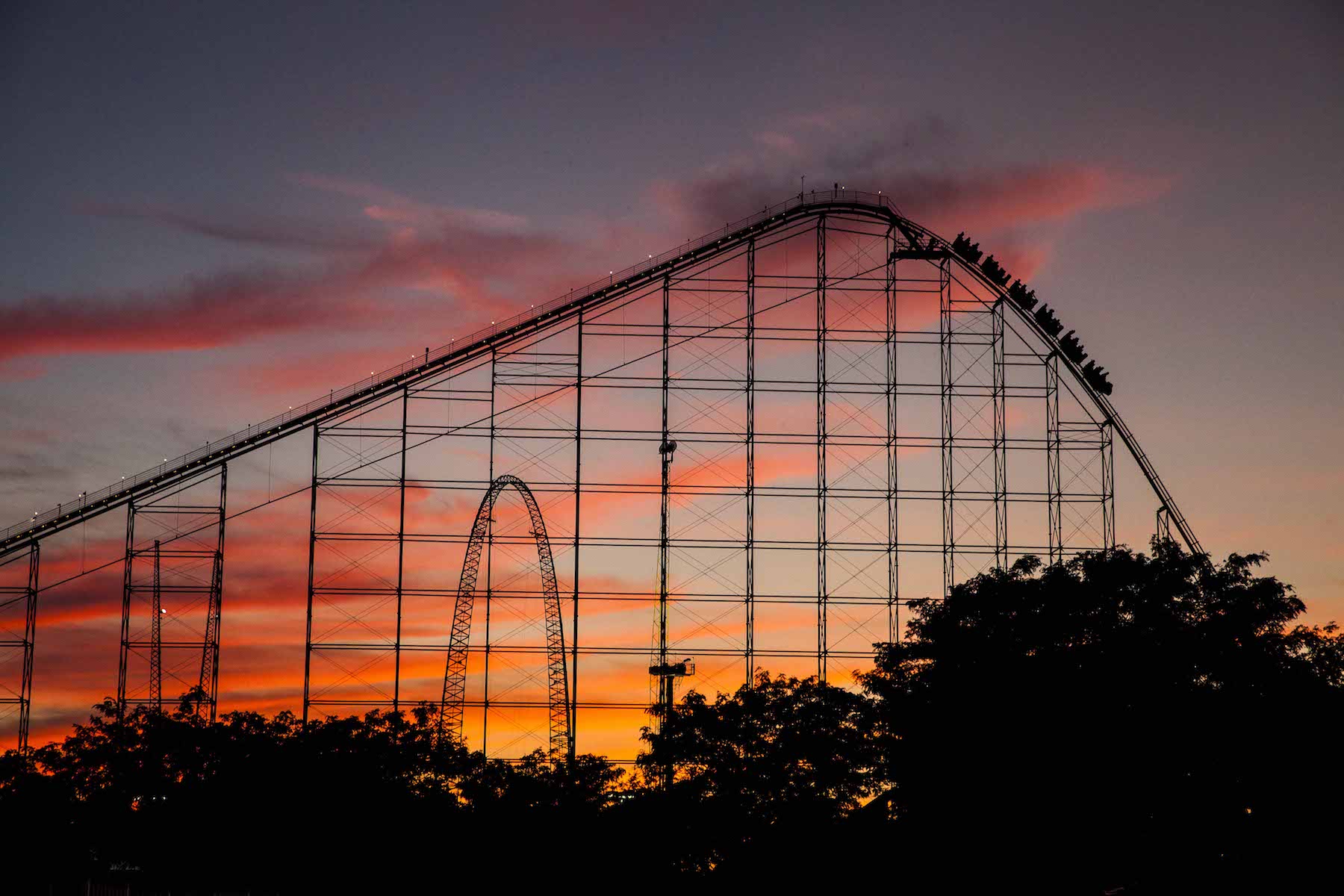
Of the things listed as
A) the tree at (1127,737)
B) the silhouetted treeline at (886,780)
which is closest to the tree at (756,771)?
the silhouetted treeline at (886,780)

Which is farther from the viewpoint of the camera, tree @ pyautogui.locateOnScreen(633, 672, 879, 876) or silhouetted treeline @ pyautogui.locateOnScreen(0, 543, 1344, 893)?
tree @ pyautogui.locateOnScreen(633, 672, 879, 876)

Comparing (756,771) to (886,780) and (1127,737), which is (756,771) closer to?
(886,780)

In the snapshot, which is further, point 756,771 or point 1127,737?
point 756,771

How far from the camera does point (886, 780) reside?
30.8 metres

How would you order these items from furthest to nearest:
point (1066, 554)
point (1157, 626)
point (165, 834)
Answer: point (1066, 554)
point (165, 834)
point (1157, 626)

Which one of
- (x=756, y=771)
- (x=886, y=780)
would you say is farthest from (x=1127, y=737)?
(x=756, y=771)

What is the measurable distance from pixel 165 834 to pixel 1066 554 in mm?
22368

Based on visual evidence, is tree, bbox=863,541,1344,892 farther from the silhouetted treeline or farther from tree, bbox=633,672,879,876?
tree, bbox=633,672,879,876

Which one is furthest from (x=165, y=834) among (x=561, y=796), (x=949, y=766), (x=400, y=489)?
(x=949, y=766)

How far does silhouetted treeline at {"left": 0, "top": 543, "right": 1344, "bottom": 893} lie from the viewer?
27094 mm

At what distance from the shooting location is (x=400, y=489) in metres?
38.3

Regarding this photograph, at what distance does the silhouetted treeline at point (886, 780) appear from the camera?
27.1m

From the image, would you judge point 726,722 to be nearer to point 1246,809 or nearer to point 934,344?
point 1246,809

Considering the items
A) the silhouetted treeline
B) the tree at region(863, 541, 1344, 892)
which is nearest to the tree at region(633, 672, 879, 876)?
the silhouetted treeline
